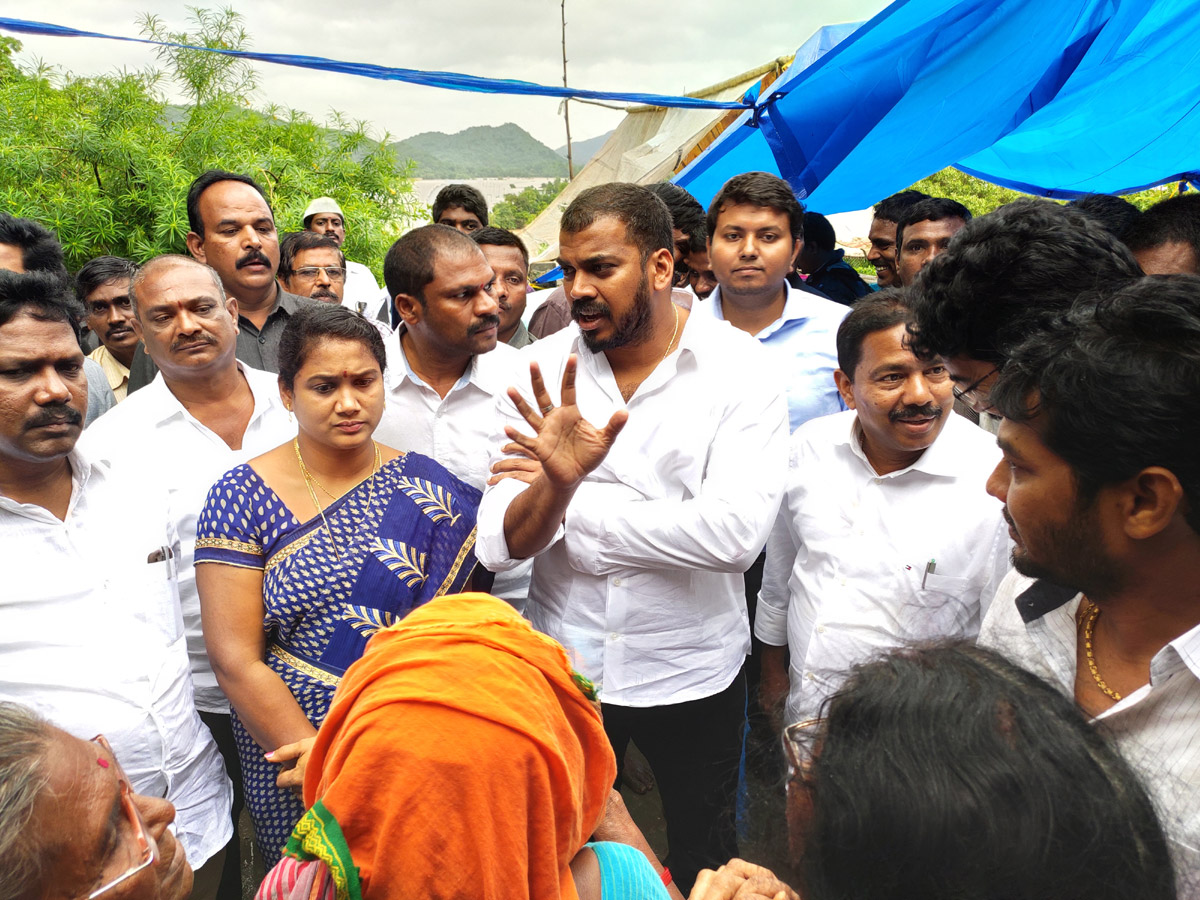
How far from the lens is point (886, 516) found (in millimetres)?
2289

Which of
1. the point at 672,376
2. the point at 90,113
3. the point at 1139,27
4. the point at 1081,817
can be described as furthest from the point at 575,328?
the point at 90,113

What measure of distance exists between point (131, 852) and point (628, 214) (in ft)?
6.41

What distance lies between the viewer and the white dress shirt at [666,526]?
2.19m

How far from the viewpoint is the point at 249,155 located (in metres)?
7.81

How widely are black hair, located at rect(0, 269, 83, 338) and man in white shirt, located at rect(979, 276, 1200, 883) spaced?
232cm

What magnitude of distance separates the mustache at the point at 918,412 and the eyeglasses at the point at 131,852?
1979 millimetres

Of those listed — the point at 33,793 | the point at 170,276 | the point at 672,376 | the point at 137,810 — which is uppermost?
the point at 170,276

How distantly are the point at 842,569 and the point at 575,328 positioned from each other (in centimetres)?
109

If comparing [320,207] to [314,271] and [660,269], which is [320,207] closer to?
[314,271]

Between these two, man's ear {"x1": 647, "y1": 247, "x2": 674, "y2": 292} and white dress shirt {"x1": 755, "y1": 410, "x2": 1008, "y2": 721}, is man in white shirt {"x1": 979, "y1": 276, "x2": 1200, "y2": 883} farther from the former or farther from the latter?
man's ear {"x1": 647, "y1": 247, "x2": 674, "y2": 292}

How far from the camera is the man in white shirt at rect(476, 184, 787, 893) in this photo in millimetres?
2160

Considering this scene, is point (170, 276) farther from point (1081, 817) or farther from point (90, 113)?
point (90, 113)

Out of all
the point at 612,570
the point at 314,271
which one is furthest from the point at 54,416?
the point at 314,271

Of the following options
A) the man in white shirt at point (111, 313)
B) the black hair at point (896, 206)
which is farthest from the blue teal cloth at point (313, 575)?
the black hair at point (896, 206)
